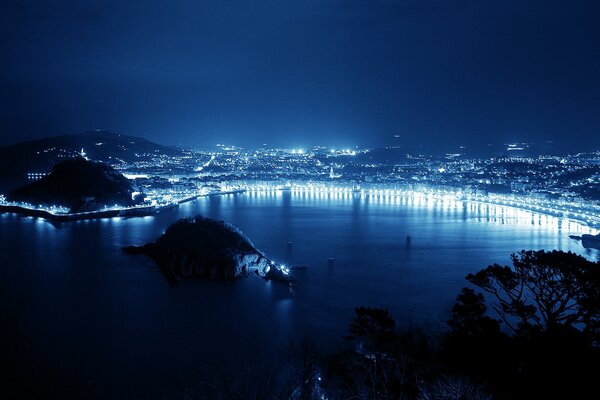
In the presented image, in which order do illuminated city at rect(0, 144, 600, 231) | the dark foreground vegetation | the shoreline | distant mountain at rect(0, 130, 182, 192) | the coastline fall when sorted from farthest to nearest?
distant mountain at rect(0, 130, 182, 192) < illuminated city at rect(0, 144, 600, 231) < the coastline < the shoreline < the dark foreground vegetation

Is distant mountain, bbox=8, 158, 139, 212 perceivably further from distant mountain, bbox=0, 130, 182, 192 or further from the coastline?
distant mountain, bbox=0, 130, 182, 192

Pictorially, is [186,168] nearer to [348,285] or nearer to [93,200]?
[93,200]

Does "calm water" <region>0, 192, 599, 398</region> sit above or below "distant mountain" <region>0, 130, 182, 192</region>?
below

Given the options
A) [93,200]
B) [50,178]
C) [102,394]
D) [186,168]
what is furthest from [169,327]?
[186,168]

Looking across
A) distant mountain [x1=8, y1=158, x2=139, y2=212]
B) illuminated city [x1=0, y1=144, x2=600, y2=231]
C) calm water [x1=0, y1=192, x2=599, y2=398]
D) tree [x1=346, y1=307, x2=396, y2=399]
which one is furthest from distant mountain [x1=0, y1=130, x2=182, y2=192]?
tree [x1=346, y1=307, x2=396, y2=399]

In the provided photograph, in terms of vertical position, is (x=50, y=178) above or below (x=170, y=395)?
above

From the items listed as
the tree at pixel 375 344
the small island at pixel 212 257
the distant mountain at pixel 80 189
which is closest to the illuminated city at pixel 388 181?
the distant mountain at pixel 80 189

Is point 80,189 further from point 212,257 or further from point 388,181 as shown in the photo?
point 388,181
